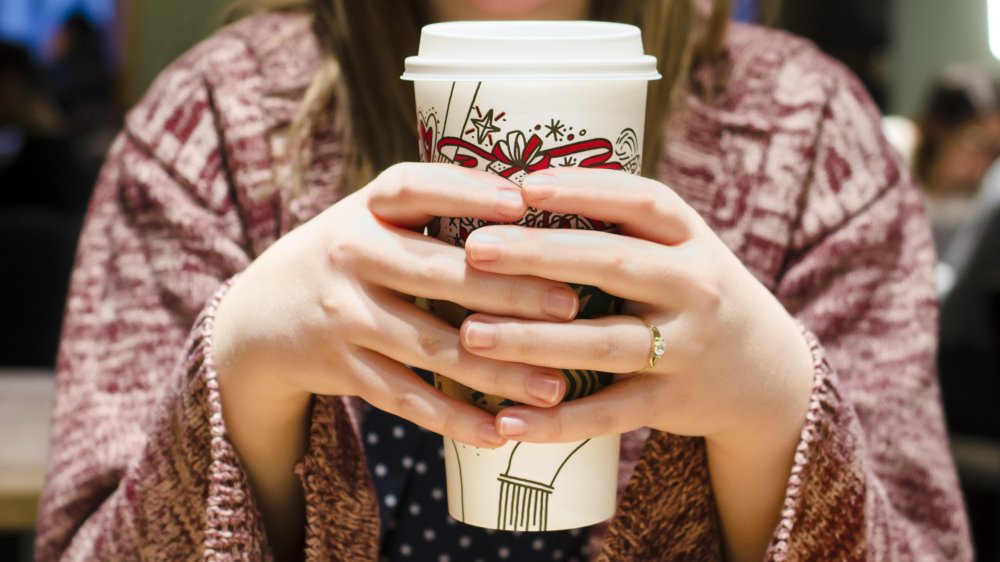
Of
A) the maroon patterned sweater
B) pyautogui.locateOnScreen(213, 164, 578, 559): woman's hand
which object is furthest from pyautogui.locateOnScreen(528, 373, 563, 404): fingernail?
the maroon patterned sweater

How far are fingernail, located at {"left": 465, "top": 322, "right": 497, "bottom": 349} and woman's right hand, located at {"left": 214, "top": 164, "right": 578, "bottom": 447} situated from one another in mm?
A: 15

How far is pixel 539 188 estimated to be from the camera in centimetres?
55

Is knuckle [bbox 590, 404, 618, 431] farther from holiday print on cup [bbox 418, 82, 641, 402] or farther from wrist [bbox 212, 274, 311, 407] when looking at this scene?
wrist [bbox 212, 274, 311, 407]

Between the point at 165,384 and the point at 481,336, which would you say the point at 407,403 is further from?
the point at 165,384

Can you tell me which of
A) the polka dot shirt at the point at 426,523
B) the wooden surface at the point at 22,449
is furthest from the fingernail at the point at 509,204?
the wooden surface at the point at 22,449

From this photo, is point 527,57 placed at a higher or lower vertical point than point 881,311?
higher

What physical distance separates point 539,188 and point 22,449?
1.13 m

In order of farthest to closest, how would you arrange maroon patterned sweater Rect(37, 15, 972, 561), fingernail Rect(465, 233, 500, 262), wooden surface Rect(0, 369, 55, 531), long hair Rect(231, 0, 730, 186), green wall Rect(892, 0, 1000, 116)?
green wall Rect(892, 0, 1000, 116) < wooden surface Rect(0, 369, 55, 531) < long hair Rect(231, 0, 730, 186) < maroon patterned sweater Rect(37, 15, 972, 561) < fingernail Rect(465, 233, 500, 262)

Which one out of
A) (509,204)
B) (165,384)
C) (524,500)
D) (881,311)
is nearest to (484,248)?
(509,204)

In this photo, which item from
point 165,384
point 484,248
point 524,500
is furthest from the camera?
point 165,384

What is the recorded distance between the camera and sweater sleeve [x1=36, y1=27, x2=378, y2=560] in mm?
721

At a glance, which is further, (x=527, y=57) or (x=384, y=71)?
(x=384, y=71)

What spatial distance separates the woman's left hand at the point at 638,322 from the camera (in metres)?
0.55

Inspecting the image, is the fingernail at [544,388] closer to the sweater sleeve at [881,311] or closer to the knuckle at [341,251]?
the knuckle at [341,251]
